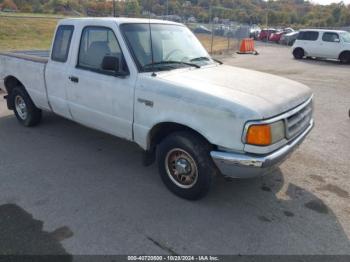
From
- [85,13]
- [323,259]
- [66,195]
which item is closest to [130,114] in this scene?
[66,195]

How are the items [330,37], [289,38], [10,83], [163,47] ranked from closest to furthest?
1. [163,47]
2. [10,83]
3. [330,37]
4. [289,38]

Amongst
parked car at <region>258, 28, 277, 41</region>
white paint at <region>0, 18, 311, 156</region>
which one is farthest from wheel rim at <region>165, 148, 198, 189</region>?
parked car at <region>258, 28, 277, 41</region>

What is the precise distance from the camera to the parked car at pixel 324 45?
60.3 feet

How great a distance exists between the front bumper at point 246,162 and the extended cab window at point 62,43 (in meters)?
2.81

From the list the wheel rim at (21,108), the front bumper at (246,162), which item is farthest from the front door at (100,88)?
the wheel rim at (21,108)

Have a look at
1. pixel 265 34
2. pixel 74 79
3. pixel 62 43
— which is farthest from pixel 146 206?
pixel 265 34

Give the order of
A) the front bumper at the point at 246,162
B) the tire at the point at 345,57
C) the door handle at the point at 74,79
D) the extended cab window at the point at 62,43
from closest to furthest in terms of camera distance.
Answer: the front bumper at the point at 246,162 → the door handle at the point at 74,79 → the extended cab window at the point at 62,43 → the tire at the point at 345,57

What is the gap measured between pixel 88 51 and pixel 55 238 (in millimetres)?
2541

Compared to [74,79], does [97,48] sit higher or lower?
higher

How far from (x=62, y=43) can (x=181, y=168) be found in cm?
269

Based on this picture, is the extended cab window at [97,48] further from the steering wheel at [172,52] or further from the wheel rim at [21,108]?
the wheel rim at [21,108]

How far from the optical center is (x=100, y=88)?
4301mm

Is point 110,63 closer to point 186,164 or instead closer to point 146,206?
point 186,164

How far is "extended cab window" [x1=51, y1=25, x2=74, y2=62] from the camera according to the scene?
484cm
